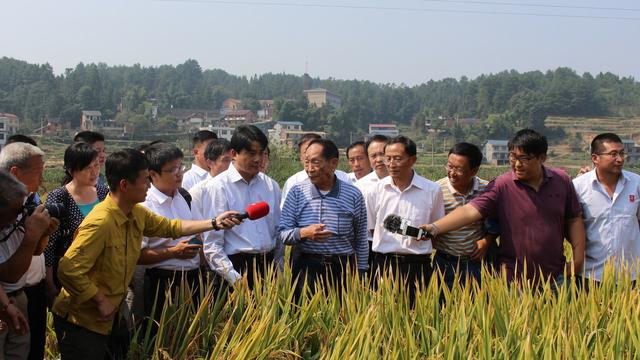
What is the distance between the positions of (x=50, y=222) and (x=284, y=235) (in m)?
1.62

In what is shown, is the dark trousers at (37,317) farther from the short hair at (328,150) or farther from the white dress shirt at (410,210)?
the white dress shirt at (410,210)

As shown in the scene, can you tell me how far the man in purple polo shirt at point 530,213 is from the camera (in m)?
4.24

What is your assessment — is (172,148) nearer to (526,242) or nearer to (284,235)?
(284,235)

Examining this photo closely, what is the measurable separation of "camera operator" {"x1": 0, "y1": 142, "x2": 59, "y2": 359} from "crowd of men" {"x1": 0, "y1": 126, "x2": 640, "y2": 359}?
0.03 ft

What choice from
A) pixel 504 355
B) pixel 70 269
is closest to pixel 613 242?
pixel 504 355

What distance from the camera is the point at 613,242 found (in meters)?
4.46

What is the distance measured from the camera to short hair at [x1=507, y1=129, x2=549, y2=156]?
421 centimetres

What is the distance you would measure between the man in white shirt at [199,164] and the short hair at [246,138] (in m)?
2.20

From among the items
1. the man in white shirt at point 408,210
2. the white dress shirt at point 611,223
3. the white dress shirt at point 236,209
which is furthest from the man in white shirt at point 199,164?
the white dress shirt at point 611,223

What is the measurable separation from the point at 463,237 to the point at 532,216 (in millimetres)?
513

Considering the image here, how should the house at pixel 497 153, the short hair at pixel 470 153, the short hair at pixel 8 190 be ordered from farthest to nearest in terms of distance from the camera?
the house at pixel 497 153 → the short hair at pixel 470 153 → the short hair at pixel 8 190

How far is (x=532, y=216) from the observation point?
14.0 feet

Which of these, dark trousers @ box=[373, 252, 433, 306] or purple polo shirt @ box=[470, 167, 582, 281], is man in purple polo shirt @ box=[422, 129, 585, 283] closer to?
purple polo shirt @ box=[470, 167, 582, 281]

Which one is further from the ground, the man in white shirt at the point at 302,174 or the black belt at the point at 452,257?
the man in white shirt at the point at 302,174
